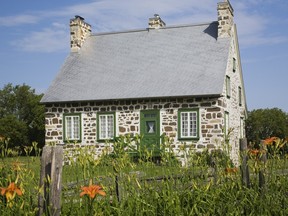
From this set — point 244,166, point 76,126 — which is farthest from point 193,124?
point 244,166

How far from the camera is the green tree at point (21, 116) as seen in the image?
103ft

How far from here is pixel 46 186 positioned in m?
4.87

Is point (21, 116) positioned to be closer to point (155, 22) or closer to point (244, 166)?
point (155, 22)

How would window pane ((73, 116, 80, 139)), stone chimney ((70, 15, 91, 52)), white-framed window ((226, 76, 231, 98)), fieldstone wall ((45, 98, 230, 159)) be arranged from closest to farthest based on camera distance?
fieldstone wall ((45, 98, 230, 159)) < white-framed window ((226, 76, 231, 98)) < window pane ((73, 116, 80, 139)) < stone chimney ((70, 15, 91, 52))

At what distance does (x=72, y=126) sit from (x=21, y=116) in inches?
616

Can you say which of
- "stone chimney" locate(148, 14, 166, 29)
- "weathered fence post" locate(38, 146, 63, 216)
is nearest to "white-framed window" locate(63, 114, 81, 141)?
"stone chimney" locate(148, 14, 166, 29)

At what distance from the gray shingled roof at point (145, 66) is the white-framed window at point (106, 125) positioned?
2.79ft

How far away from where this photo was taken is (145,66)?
21.4 m

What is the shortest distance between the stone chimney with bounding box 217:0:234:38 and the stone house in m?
0.05

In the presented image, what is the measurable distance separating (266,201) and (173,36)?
17988 millimetres

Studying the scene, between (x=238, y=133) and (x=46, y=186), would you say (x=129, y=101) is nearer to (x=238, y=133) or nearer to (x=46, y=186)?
(x=238, y=133)

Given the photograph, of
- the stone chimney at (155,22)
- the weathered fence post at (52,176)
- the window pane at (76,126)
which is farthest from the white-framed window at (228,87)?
the weathered fence post at (52,176)

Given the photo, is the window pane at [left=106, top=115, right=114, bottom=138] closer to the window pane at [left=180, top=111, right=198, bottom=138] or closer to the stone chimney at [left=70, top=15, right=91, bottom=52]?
the window pane at [left=180, top=111, right=198, bottom=138]

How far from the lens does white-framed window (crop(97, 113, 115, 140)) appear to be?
66.3 ft
